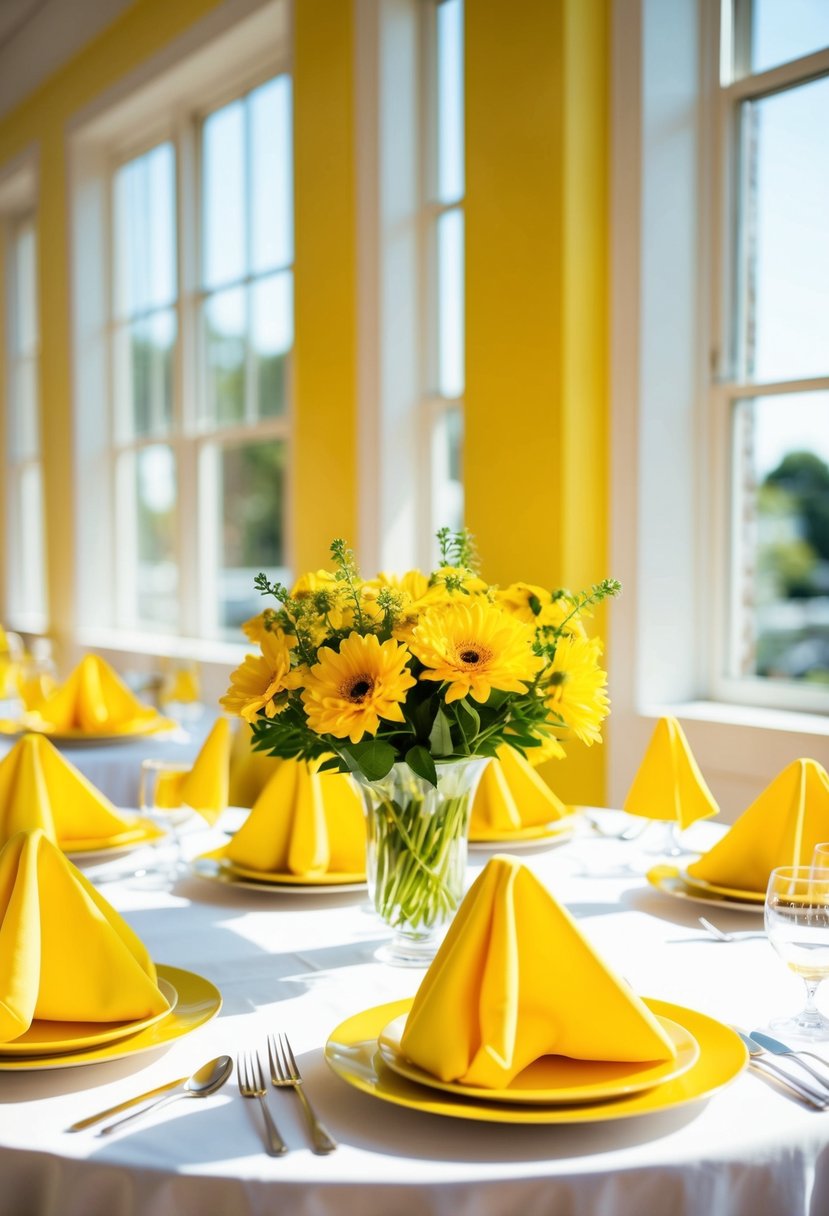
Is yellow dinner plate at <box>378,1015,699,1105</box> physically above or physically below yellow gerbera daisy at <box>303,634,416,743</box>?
below

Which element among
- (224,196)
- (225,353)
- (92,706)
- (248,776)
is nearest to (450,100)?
(224,196)

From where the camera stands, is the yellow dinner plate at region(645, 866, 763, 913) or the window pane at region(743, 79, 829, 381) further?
the window pane at region(743, 79, 829, 381)

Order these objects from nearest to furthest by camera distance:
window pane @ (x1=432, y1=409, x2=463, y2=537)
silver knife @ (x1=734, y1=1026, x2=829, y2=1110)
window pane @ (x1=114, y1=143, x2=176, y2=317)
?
1. silver knife @ (x1=734, y1=1026, x2=829, y2=1110)
2. window pane @ (x1=432, y1=409, x2=463, y2=537)
3. window pane @ (x1=114, y1=143, x2=176, y2=317)

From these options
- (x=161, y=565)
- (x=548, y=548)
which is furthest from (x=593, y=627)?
(x=161, y=565)

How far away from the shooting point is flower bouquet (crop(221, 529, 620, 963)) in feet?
3.73

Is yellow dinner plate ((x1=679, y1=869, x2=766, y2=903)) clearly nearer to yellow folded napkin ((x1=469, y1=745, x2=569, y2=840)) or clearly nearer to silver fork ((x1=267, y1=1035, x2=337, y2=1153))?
yellow folded napkin ((x1=469, y1=745, x2=569, y2=840))

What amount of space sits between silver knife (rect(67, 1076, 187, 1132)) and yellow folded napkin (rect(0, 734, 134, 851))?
0.69 metres

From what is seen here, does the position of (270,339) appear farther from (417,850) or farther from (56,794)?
(417,850)

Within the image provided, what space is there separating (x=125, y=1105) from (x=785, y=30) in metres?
3.04

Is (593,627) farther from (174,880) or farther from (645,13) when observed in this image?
(174,880)

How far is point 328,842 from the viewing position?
1.58 metres

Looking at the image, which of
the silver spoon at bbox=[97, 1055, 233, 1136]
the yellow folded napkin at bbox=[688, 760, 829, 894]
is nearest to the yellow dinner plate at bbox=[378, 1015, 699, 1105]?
the silver spoon at bbox=[97, 1055, 233, 1136]

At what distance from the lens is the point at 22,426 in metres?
7.68

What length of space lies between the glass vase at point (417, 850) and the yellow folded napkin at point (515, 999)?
10.0 inches
